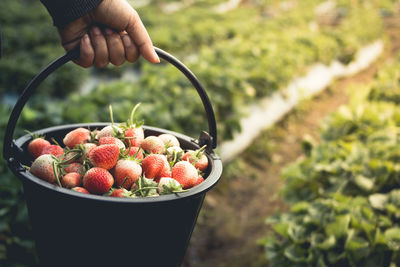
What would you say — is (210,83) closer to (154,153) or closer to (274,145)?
(274,145)

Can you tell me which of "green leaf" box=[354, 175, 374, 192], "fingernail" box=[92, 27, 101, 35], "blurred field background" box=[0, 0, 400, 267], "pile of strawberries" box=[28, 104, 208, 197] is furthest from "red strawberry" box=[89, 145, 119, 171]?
"green leaf" box=[354, 175, 374, 192]

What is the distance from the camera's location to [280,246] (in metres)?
2.30

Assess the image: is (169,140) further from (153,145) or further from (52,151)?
(52,151)

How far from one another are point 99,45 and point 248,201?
9.55 ft

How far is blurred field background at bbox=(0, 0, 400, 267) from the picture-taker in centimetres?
211

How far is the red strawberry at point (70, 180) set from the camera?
1.18 meters

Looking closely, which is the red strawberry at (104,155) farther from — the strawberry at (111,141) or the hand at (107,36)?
the hand at (107,36)

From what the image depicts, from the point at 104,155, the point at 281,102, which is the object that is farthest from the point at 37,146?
the point at 281,102

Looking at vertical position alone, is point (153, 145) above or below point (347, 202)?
above

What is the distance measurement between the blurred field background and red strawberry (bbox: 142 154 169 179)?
117 centimetres

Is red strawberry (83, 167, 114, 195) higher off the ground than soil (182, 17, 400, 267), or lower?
higher

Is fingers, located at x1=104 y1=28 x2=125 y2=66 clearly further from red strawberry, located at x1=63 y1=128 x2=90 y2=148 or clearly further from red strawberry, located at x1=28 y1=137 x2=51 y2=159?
red strawberry, located at x1=28 y1=137 x2=51 y2=159

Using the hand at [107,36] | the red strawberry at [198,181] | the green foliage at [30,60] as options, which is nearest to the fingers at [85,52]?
the hand at [107,36]

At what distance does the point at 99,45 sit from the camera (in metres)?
1.33
